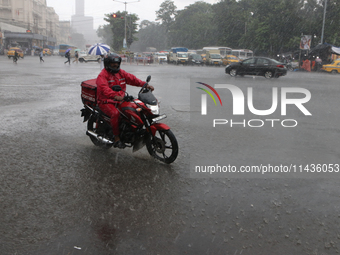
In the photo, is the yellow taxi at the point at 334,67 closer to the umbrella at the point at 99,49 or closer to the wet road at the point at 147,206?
the umbrella at the point at 99,49

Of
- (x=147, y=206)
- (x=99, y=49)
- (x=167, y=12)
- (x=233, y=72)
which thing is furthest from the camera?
(x=167, y=12)

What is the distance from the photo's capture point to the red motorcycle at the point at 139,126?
4.99 metres

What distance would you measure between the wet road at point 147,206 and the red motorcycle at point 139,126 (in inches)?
8.6

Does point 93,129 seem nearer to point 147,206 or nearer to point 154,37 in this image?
point 147,206

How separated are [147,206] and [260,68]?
2178cm

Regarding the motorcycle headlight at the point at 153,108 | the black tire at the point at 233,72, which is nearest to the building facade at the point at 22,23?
the black tire at the point at 233,72

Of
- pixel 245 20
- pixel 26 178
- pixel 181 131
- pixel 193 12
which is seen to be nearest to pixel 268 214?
pixel 26 178

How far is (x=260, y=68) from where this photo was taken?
2405 cm

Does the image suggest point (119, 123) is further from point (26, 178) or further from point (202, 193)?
point (202, 193)

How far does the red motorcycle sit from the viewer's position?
4.99 metres

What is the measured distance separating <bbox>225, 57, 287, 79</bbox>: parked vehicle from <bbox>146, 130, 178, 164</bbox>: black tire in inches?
780

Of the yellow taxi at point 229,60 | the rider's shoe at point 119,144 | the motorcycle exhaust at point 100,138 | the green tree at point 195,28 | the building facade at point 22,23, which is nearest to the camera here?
the rider's shoe at point 119,144

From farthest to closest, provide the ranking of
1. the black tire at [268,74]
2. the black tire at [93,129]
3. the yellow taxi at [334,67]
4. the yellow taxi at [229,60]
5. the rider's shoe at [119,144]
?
the yellow taxi at [229,60]
the yellow taxi at [334,67]
the black tire at [268,74]
the black tire at [93,129]
the rider's shoe at [119,144]

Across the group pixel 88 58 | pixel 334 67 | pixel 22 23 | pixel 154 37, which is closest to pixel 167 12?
pixel 154 37
